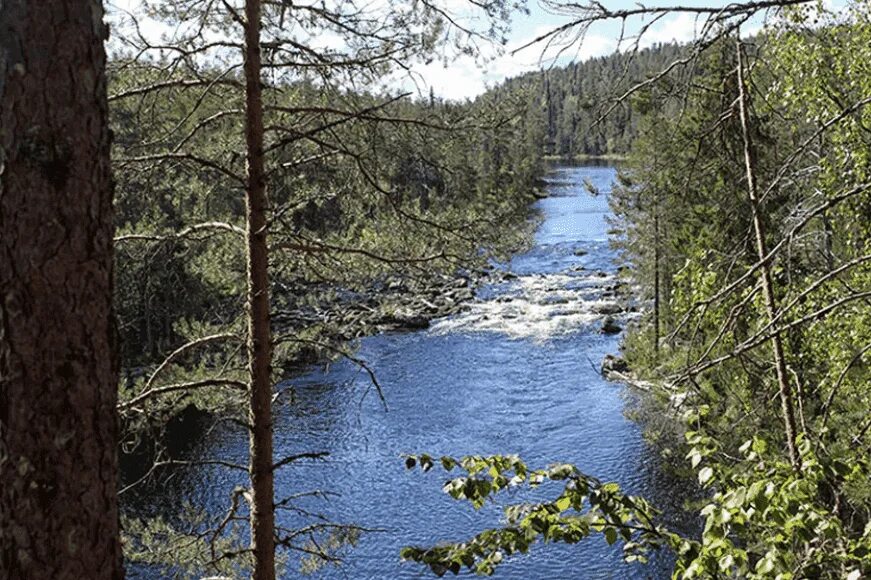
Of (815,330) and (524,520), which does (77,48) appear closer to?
(524,520)

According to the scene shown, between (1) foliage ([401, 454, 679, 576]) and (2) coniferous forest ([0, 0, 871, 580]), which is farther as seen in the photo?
(1) foliage ([401, 454, 679, 576])

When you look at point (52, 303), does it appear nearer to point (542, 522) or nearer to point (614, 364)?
point (542, 522)

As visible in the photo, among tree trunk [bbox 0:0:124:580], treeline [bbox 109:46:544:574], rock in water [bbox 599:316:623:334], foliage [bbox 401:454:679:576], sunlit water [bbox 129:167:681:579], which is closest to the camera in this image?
tree trunk [bbox 0:0:124:580]

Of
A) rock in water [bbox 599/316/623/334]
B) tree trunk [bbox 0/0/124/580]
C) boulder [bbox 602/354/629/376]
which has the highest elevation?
tree trunk [bbox 0/0/124/580]

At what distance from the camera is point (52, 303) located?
82.7 inches

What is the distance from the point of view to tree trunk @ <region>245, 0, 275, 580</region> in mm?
4895

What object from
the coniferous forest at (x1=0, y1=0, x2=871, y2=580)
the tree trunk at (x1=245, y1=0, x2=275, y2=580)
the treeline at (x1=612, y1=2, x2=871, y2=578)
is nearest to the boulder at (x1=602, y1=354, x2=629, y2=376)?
the treeline at (x1=612, y1=2, x2=871, y2=578)

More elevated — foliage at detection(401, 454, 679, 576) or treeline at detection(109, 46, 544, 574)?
treeline at detection(109, 46, 544, 574)

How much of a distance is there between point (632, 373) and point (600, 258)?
53.5 feet

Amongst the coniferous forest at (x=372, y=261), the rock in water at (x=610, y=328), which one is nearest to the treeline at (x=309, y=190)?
the coniferous forest at (x=372, y=261)

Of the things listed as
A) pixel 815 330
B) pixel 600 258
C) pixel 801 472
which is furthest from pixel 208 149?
pixel 600 258

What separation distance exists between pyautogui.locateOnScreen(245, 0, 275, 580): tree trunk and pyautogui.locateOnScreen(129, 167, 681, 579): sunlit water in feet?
22.8

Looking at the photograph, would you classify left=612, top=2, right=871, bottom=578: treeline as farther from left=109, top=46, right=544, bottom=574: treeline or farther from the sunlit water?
the sunlit water

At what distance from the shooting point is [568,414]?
781 inches
